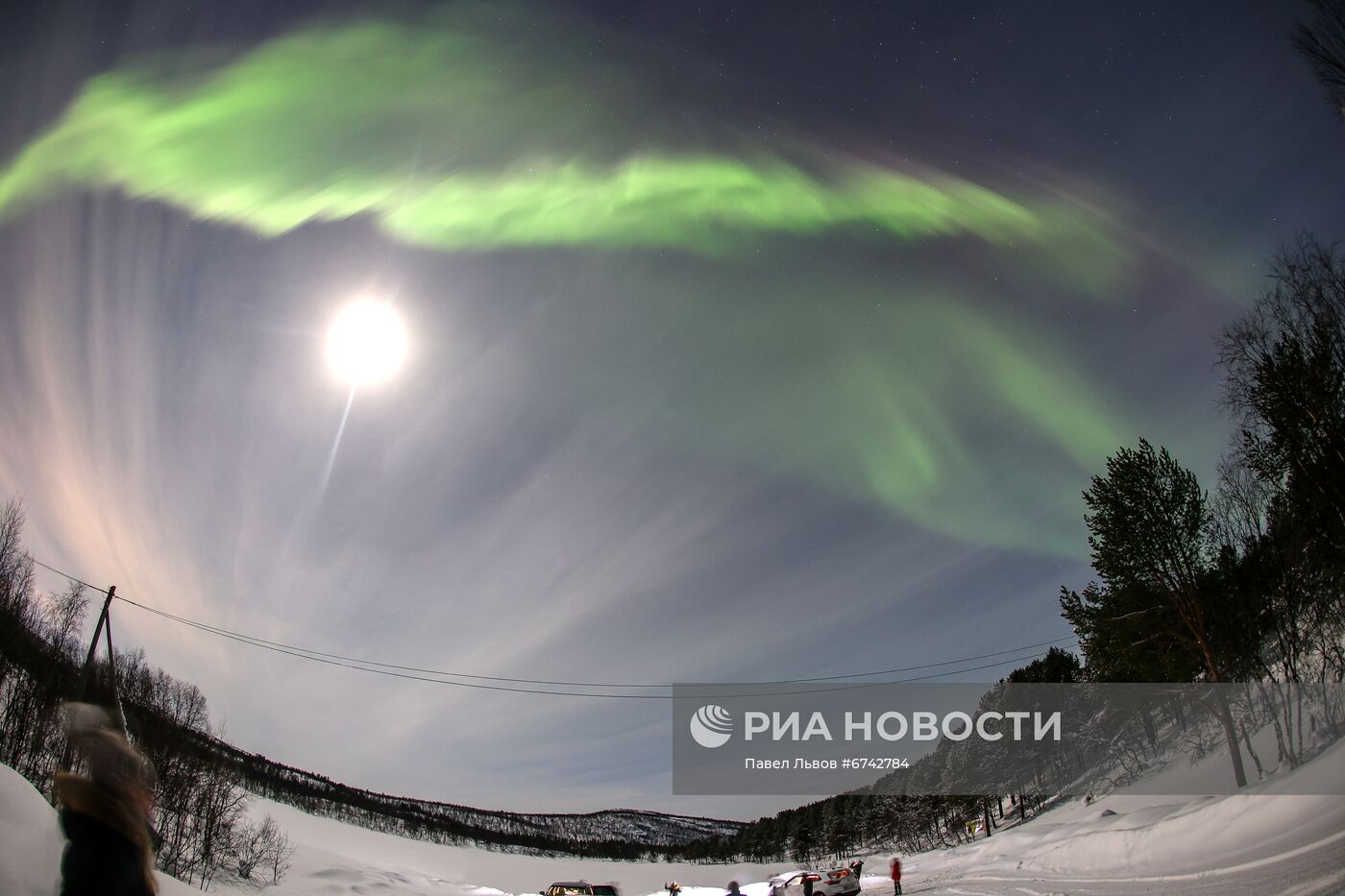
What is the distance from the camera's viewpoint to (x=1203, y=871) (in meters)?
10.5

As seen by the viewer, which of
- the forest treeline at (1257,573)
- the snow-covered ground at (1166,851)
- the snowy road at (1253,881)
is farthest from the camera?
the forest treeline at (1257,573)

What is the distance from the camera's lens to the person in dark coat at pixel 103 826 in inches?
84.5


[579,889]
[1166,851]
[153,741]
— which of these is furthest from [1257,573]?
[153,741]

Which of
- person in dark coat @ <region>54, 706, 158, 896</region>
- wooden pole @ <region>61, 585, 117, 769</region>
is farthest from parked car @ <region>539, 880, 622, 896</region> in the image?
person in dark coat @ <region>54, 706, 158, 896</region>

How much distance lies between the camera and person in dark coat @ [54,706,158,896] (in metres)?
2.15

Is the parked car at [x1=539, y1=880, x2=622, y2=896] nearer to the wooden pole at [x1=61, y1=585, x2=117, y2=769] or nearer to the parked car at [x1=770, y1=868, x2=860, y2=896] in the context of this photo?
the parked car at [x1=770, y1=868, x2=860, y2=896]

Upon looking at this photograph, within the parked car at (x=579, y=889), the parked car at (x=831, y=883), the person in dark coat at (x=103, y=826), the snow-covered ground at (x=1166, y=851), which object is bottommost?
the parked car at (x=579, y=889)

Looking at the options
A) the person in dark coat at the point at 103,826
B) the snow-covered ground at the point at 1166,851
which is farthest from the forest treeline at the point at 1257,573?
the person in dark coat at the point at 103,826

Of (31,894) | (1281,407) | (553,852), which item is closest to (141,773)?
(31,894)

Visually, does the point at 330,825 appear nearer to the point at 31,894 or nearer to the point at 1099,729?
the point at 1099,729

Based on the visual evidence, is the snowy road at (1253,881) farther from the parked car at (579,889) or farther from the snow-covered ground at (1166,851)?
the parked car at (579,889)

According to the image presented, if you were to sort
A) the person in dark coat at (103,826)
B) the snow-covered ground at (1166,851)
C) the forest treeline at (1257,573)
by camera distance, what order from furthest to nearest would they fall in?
1. the forest treeline at (1257,573)
2. the snow-covered ground at (1166,851)
3. the person in dark coat at (103,826)

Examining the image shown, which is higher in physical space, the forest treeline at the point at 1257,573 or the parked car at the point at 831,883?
the forest treeline at the point at 1257,573

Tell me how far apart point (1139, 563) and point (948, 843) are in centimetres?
8228
